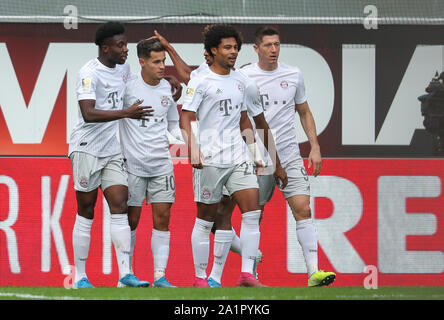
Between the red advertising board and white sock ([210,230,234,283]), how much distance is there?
2.48 meters

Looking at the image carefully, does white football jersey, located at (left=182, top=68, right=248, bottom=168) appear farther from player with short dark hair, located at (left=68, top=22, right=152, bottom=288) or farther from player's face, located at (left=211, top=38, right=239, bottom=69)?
player with short dark hair, located at (left=68, top=22, right=152, bottom=288)

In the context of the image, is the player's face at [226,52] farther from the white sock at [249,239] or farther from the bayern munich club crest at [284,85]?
the white sock at [249,239]

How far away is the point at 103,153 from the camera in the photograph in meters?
7.28

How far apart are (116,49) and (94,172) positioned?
0.83m

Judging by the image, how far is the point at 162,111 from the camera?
24.7 ft

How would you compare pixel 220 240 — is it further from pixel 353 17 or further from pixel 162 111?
pixel 353 17

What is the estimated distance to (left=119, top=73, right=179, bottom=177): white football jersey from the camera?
7.48m

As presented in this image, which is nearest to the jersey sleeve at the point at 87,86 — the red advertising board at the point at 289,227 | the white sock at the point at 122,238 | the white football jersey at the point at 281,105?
the white sock at the point at 122,238

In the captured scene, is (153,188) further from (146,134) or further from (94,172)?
(94,172)

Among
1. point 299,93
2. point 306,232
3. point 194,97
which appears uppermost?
point 299,93

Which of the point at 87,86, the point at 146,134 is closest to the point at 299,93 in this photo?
the point at 146,134

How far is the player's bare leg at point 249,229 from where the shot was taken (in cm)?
709
